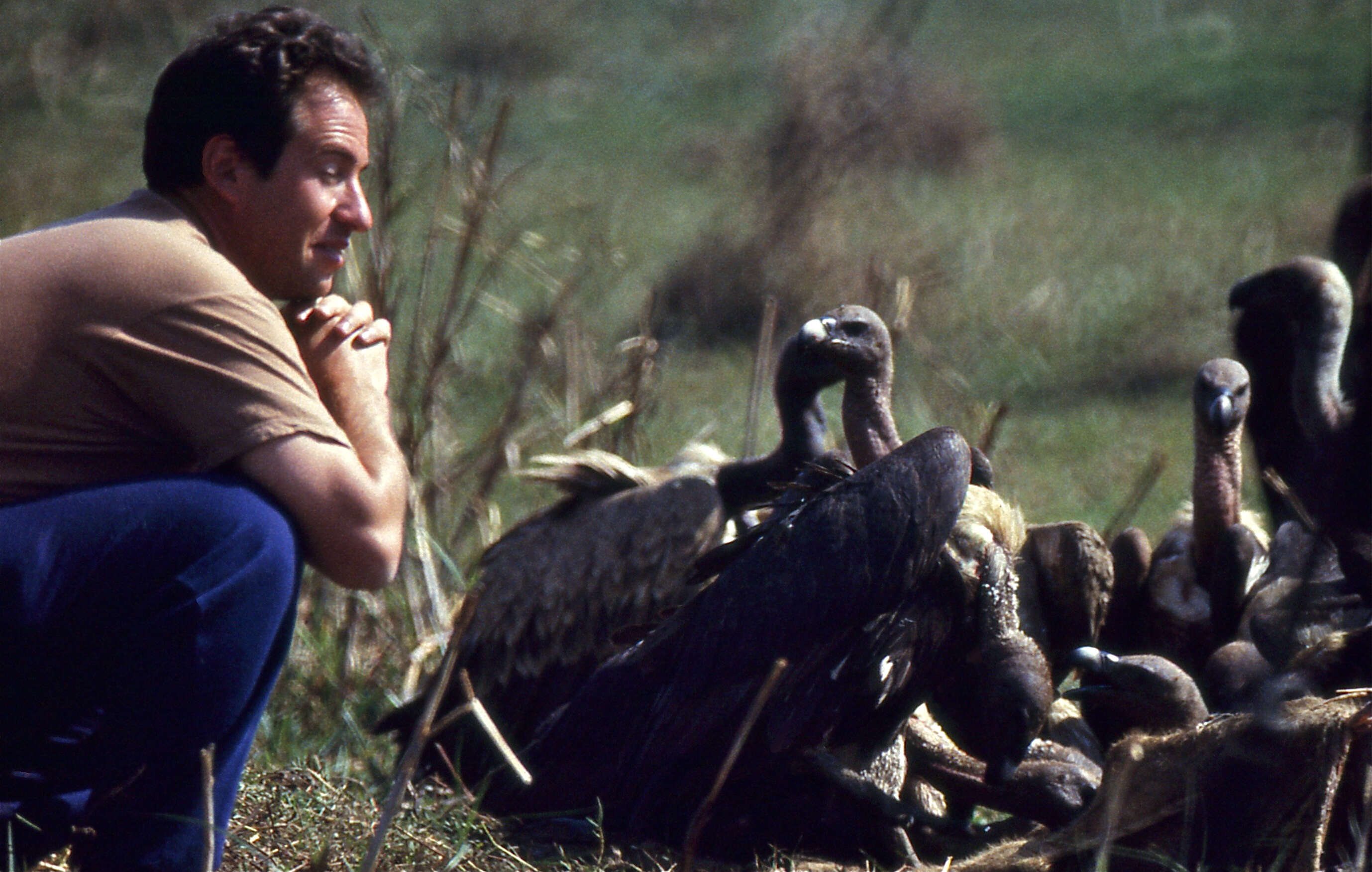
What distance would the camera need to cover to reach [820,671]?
366cm

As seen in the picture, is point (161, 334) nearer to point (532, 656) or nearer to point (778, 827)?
point (778, 827)

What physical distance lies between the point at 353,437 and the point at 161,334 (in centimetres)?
40

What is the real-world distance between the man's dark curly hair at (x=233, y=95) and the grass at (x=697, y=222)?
1190 millimetres

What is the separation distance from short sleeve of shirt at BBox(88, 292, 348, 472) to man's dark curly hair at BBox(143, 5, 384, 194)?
1.20 feet

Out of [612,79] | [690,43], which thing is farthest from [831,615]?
[690,43]

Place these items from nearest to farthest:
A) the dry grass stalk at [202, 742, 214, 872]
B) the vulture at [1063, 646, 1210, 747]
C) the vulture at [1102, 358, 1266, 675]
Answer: the dry grass stalk at [202, 742, 214, 872], the vulture at [1063, 646, 1210, 747], the vulture at [1102, 358, 1266, 675]

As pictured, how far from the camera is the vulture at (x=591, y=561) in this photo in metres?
4.76

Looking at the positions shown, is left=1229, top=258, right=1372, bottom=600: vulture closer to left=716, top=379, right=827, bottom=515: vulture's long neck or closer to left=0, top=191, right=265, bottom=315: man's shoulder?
left=716, top=379, right=827, bottom=515: vulture's long neck

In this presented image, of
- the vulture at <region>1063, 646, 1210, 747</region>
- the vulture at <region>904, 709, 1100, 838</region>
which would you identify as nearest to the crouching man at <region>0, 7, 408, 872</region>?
the vulture at <region>904, 709, 1100, 838</region>

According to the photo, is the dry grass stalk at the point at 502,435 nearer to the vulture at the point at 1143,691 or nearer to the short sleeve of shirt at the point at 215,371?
the vulture at the point at 1143,691

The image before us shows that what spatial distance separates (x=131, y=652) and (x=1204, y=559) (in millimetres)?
2729

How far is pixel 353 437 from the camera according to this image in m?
3.01

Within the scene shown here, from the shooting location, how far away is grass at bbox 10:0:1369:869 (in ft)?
16.6

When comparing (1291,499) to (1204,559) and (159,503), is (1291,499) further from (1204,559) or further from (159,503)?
(159,503)
